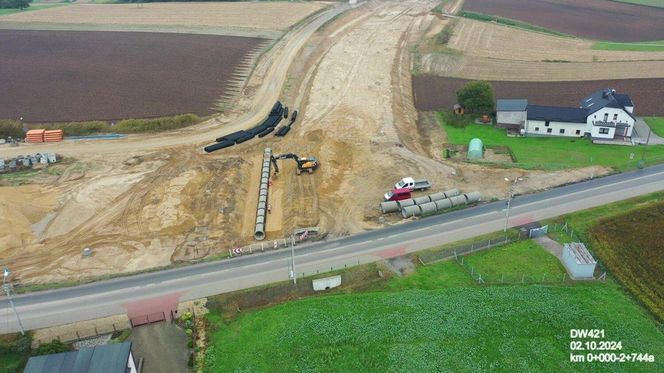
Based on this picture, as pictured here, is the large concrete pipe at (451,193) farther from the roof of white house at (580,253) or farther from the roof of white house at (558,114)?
the roof of white house at (558,114)

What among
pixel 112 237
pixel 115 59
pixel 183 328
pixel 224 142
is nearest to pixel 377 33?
pixel 115 59

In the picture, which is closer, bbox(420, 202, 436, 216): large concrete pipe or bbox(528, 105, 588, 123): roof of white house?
bbox(420, 202, 436, 216): large concrete pipe

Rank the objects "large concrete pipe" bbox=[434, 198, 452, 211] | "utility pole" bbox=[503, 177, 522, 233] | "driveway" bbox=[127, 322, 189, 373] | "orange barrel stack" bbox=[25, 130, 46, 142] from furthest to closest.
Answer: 1. "orange barrel stack" bbox=[25, 130, 46, 142]
2. "large concrete pipe" bbox=[434, 198, 452, 211]
3. "utility pole" bbox=[503, 177, 522, 233]
4. "driveway" bbox=[127, 322, 189, 373]

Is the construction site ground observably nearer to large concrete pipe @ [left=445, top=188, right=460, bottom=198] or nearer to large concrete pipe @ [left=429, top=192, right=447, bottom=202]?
large concrete pipe @ [left=445, top=188, right=460, bottom=198]

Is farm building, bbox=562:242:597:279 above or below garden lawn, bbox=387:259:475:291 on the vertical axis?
above

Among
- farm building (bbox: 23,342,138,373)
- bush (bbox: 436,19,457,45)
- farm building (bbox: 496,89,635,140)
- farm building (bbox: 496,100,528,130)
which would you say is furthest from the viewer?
bush (bbox: 436,19,457,45)

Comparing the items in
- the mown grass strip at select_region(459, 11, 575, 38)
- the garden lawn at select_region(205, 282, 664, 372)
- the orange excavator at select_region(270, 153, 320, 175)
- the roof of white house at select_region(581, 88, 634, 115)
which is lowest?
the garden lawn at select_region(205, 282, 664, 372)

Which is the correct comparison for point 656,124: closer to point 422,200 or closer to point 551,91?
point 551,91

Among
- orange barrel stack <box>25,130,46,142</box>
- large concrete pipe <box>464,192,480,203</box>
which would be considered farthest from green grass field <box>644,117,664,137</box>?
orange barrel stack <box>25,130,46,142</box>

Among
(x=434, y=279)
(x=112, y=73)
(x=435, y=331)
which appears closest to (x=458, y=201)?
(x=434, y=279)
